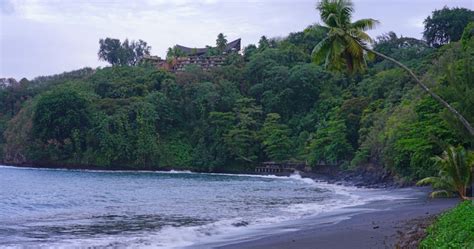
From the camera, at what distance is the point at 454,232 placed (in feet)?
31.6

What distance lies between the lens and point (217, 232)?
17.6 metres

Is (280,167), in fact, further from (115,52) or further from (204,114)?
(115,52)

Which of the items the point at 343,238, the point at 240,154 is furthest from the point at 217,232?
the point at 240,154

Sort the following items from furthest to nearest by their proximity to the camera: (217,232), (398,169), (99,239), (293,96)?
(293,96) → (398,169) → (217,232) → (99,239)

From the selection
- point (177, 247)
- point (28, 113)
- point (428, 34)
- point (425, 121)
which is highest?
point (428, 34)

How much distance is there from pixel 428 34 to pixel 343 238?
196ft

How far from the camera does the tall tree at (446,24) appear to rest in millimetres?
63906

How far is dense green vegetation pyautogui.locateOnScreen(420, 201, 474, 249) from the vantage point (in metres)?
8.91

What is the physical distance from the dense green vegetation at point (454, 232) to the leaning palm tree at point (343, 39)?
335 inches

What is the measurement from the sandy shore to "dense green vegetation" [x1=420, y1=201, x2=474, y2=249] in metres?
1.31

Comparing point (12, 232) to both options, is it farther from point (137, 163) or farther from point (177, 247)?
point (137, 163)

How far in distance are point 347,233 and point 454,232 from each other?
5394 millimetres

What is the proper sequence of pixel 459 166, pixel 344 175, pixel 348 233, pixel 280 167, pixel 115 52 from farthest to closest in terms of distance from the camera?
pixel 115 52, pixel 280 167, pixel 344 175, pixel 459 166, pixel 348 233

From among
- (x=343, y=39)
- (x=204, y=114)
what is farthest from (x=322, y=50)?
(x=204, y=114)
